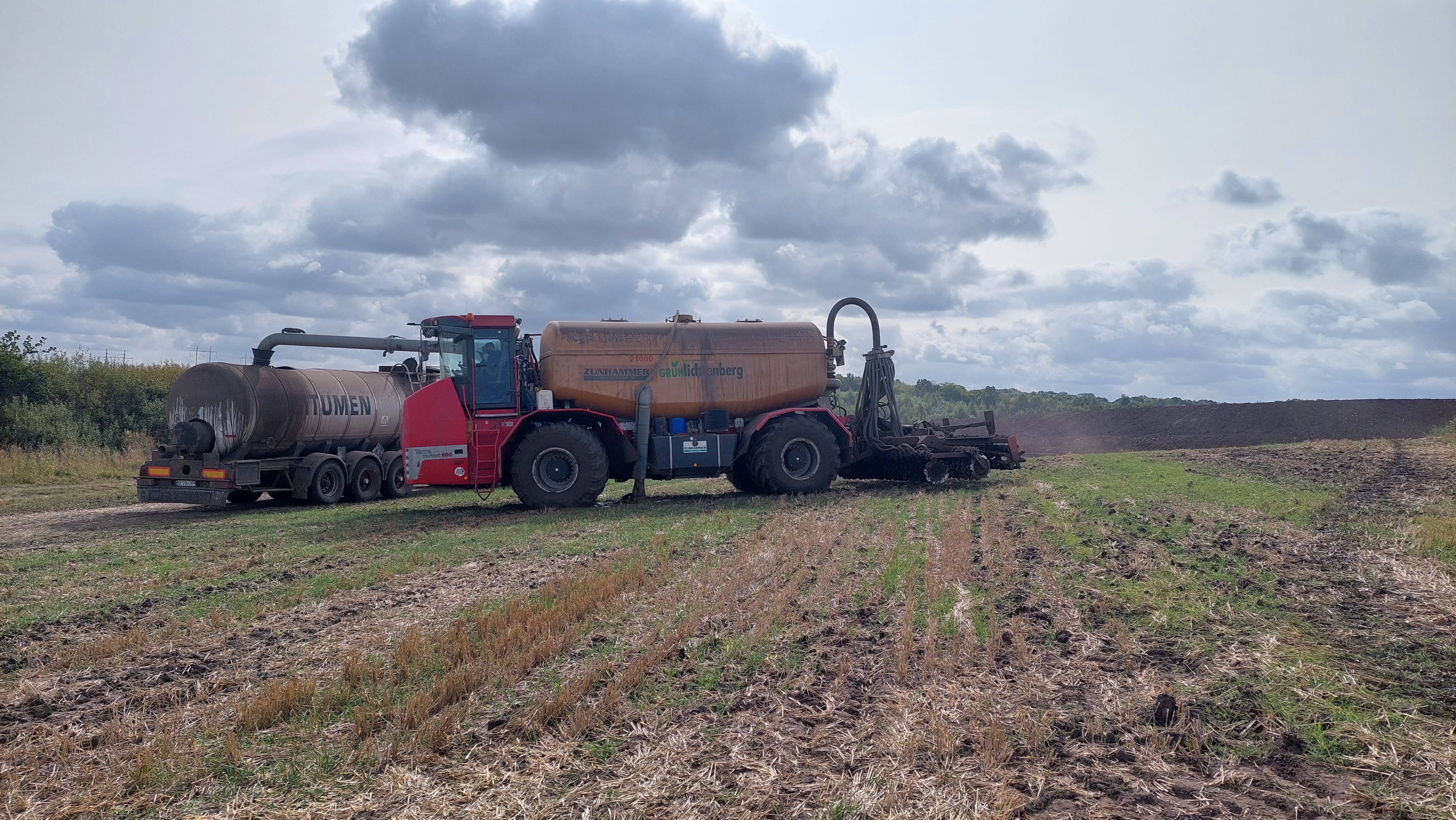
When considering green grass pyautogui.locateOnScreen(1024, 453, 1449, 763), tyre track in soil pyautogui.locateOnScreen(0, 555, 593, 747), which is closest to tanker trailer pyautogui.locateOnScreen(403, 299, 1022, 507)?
green grass pyautogui.locateOnScreen(1024, 453, 1449, 763)

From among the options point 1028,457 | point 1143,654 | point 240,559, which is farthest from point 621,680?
point 1028,457

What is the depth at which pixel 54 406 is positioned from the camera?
2920cm

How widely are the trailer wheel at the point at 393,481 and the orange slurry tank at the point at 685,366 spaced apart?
18.6ft

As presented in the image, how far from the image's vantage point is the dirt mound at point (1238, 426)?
1351 inches

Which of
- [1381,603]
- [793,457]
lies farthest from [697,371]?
[1381,603]

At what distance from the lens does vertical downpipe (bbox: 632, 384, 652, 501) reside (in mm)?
17047

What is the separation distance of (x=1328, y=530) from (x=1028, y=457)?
1672cm

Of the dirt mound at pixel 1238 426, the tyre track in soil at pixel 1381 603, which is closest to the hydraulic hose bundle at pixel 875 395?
the tyre track in soil at pixel 1381 603

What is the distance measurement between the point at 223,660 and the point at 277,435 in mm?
12434

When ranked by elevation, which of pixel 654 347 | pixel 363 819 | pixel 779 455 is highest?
pixel 654 347

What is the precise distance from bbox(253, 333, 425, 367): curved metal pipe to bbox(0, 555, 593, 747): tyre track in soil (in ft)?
32.8

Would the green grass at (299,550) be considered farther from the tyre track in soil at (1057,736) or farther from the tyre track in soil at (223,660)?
the tyre track in soil at (1057,736)

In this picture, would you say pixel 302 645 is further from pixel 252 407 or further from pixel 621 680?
pixel 252 407

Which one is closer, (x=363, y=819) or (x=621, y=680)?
(x=363, y=819)
